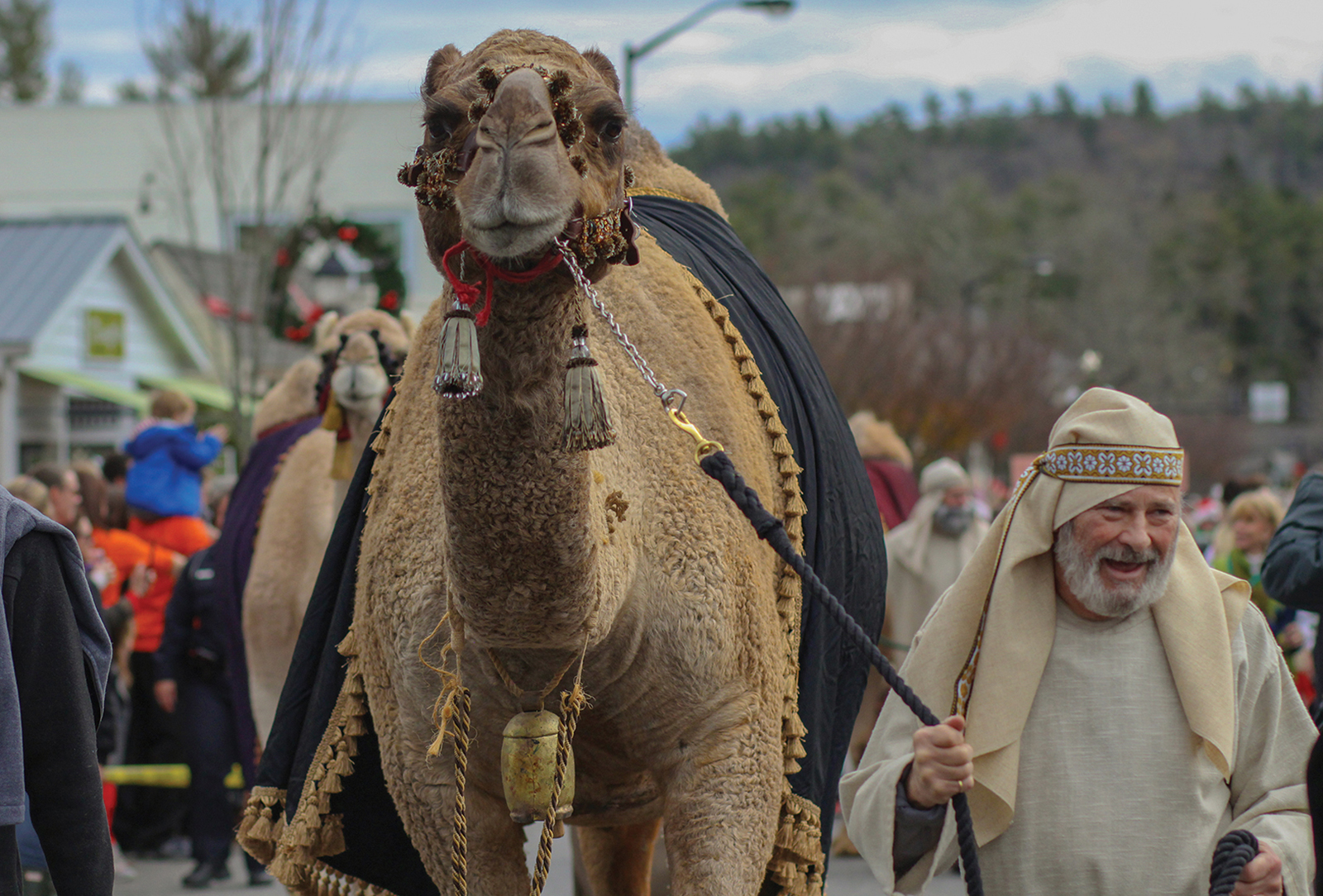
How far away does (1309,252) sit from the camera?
3177 inches

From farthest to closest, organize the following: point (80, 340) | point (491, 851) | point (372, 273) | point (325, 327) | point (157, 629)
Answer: point (80, 340), point (157, 629), point (372, 273), point (325, 327), point (491, 851)

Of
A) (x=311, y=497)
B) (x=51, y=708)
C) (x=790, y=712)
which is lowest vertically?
(x=790, y=712)

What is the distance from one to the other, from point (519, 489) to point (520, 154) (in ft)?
2.15

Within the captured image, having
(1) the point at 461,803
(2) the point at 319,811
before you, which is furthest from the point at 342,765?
(1) the point at 461,803

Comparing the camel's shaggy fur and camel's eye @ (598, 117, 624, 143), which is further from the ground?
camel's eye @ (598, 117, 624, 143)

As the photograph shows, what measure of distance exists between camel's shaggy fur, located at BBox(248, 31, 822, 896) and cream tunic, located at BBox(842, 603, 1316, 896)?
0.37 metres

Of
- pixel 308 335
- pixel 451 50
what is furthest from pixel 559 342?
pixel 308 335

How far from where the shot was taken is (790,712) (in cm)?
393

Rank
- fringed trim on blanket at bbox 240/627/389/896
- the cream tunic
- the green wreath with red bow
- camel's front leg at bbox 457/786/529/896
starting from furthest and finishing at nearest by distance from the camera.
A: the green wreath with red bow
fringed trim on blanket at bbox 240/627/389/896
camel's front leg at bbox 457/786/529/896
the cream tunic

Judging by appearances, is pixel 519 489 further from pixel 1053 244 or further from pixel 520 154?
pixel 1053 244

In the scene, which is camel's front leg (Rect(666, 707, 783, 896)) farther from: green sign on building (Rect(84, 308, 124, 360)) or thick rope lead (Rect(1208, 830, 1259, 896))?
green sign on building (Rect(84, 308, 124, 360))

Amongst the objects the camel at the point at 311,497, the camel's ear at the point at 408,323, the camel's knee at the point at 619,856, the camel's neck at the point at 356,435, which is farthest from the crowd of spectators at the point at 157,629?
the camel's knee at the point at 619,856

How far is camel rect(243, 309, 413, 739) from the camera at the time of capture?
247 inches

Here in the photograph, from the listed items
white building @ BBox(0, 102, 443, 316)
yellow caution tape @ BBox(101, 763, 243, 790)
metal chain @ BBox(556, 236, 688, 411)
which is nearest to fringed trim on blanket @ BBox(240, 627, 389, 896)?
metal chain @ BBox(556, 236, 688, 411)
